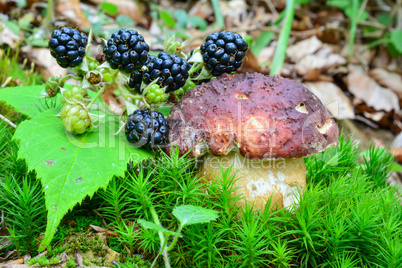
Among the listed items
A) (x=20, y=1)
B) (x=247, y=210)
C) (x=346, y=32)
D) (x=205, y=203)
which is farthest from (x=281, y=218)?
(x=346, y=32)

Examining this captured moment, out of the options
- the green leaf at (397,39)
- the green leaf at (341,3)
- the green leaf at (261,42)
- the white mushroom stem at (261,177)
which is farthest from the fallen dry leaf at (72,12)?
the green leaf at (397,39)

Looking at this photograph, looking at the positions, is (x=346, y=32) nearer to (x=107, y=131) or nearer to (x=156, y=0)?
(x=156, y=0)

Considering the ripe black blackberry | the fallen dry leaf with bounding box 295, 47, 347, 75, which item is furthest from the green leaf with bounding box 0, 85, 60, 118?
the fallen dry leaf with bounding box 295, 47, 347, 75

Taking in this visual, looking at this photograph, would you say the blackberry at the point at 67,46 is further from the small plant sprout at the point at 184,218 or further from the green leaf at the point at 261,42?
the green leaf at the point at 261,42

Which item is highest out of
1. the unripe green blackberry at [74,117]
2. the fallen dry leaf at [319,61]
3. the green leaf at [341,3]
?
the unripe green blackberry at [74,117]

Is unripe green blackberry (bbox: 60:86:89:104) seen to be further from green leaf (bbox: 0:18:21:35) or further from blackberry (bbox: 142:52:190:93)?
green leaf (bbox: 0:18:21:35)
